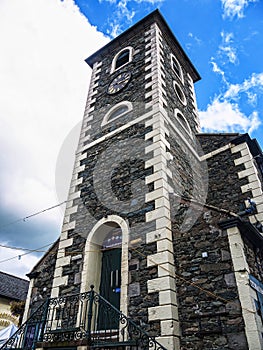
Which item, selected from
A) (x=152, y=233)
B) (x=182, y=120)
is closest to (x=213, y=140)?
(x=182, y=120)

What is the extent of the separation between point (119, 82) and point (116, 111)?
→ 150 centimetres

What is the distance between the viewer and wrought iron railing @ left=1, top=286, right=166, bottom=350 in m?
4.98

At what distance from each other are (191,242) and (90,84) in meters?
8.98

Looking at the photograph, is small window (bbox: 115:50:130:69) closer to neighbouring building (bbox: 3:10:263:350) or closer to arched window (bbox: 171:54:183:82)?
neighbouring building (bbox: 3:10:263:350)

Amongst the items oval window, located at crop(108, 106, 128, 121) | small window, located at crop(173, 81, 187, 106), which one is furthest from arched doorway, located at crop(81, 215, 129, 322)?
small window, located at crop(173, 81, 187, 106)

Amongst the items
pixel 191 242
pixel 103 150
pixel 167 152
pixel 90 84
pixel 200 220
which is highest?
pixel 90 84

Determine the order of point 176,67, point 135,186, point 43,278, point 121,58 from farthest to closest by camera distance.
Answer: point 176,67 < point 121,58 < point 43,278 < point 135,186

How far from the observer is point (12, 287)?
1948 centimetres

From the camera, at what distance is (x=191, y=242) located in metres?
5.86

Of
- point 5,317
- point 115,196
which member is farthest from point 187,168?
point 5,317

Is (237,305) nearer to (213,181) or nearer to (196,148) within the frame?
(213,181)

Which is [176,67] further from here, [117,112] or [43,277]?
[43,277]

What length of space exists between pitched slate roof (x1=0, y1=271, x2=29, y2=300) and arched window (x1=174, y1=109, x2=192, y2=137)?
593 inches

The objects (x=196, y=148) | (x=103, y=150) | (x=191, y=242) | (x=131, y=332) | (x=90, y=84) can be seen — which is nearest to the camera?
(x=131, y=332)
